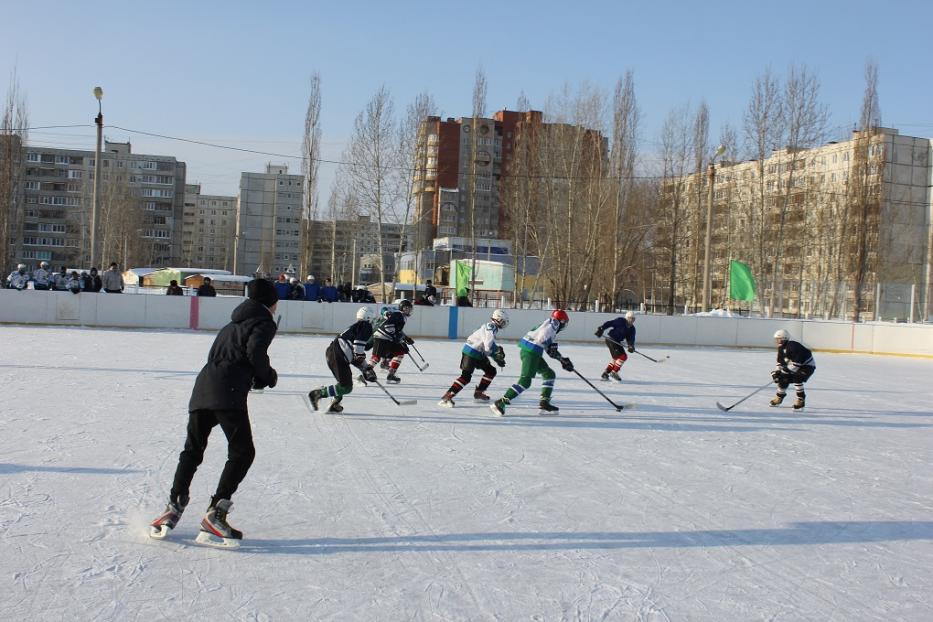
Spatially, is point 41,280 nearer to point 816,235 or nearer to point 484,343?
point 484,343

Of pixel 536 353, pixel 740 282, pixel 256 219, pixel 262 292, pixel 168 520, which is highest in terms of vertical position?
pixel 256 219

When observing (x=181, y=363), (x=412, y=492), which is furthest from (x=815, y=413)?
(x=181, y=363)

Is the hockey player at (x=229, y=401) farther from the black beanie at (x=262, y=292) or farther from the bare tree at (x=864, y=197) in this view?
the bare tree at (x=864, y=197)

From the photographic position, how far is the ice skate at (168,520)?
14.0 ft

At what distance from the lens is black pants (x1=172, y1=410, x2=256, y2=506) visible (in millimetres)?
4203

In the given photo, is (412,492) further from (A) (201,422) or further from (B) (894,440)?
(B) (894,440)

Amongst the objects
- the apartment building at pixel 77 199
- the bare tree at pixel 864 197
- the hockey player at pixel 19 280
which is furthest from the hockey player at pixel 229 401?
the apartment building at pixel 77 199

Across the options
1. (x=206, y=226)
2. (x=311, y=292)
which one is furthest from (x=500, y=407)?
(x=206, y=226)

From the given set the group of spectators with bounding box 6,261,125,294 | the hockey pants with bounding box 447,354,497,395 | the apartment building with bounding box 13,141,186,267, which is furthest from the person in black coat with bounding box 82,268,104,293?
the apartment building with bounding box 13,141,186,267

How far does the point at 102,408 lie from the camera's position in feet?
27.6

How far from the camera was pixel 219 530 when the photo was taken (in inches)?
166

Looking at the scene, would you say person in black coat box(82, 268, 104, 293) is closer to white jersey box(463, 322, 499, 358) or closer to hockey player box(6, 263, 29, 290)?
hockey player box(6, 263, 29, 290)

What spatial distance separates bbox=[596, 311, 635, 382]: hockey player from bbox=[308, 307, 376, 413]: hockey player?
5.47m

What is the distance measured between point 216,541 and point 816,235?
35.3 meters
